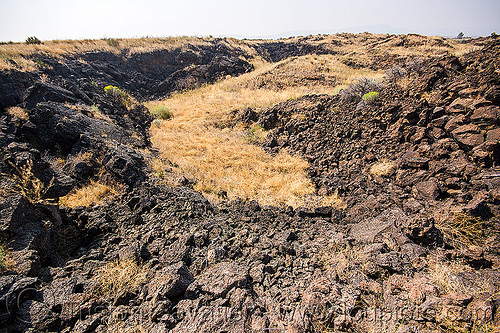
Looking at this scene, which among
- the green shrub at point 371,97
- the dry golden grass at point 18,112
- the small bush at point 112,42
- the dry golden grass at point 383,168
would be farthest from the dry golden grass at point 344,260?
the small bush at point 112,42

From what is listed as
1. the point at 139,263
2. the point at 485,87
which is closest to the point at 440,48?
the point at 485,87

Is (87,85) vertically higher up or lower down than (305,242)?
higher up

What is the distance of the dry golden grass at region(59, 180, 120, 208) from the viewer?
16.8 ft

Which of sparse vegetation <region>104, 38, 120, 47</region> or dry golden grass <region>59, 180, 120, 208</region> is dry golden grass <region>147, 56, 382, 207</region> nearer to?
dry golden grass <region>59, 180, 120, 208</region>

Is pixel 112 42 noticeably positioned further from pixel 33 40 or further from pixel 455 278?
pixel 455 278

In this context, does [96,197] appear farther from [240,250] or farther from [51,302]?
[240,250]

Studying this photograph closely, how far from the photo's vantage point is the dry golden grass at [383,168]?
19.9ft

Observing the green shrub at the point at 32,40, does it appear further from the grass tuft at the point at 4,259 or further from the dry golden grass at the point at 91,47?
the grass tuft at the point at 4,259

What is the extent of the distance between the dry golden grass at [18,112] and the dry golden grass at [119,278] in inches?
271

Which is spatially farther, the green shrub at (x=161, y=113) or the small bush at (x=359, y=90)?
the green shrub at (x=161, y=113)

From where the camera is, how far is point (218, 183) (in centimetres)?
766

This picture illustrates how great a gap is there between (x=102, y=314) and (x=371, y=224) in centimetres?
479

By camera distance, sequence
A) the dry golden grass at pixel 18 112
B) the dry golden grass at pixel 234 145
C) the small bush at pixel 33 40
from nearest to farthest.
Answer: the dry golden grass at pixel 18 112 → the dry golden grass at pixel 234 145 → the small bush at pixel 33 40

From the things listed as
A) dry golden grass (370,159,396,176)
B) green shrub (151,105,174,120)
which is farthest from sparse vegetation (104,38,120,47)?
→ dry golden grass (370,159,396,176)
